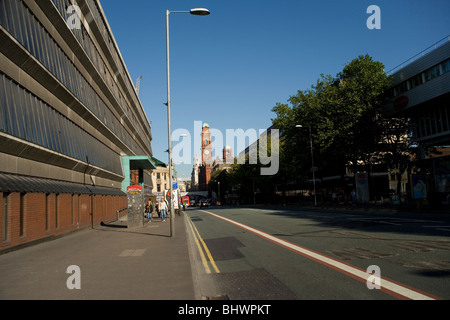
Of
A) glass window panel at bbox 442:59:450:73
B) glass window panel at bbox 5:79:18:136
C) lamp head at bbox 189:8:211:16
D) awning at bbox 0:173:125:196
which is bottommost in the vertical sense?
awning at bbox 0:173:125:196

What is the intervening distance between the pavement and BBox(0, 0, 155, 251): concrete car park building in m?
2.43

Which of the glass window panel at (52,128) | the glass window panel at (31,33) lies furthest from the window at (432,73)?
the glass window panel at (31,33)

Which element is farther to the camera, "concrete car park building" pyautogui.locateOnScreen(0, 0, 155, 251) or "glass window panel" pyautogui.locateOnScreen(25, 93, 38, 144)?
"glass window panel" pyautogui.locateOnScreen(25, 93, 38, 144)

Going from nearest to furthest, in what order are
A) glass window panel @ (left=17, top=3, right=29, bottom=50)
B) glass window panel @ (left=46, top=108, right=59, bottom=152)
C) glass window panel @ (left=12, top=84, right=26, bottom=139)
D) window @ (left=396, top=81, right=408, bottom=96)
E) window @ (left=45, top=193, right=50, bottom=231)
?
1. glass window panel @ (left=12, top=84, right=26, bottom=139)
2. glass window panel @ (left=17, top=3, right=29, bottom=50)
3. window @ (left=45, top=193, right=50, bottom=231)
4. glass window panel @ (left=46, top=108, right=59, bottom=152)
5. window @ (left=396, top=81, right=408, bottom=96)

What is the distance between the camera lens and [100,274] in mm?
7461

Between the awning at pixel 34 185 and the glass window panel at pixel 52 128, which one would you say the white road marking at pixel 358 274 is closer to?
the awning at pixel 34 185

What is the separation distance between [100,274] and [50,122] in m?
11.6

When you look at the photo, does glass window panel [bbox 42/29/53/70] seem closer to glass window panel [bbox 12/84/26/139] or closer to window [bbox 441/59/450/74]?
glass window panel [bbox 12/84/26/139]

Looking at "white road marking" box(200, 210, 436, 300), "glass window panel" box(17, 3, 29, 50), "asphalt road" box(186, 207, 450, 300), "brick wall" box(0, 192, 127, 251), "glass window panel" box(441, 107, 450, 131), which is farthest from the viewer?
"glass window panel" box(441, 107, 450, 131)

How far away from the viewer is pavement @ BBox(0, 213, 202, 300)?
5.73m

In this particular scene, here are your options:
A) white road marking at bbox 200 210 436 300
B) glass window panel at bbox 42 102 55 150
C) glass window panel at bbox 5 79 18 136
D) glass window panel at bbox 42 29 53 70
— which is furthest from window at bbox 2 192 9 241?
white road marking at bbox 200 210 436 300

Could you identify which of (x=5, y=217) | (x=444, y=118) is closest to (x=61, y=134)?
(x=5, y=217)

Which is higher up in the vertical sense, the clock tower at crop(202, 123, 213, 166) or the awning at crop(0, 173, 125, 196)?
the clock tower at crop(202, 123, 213, 166)

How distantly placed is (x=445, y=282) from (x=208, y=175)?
176 metres
